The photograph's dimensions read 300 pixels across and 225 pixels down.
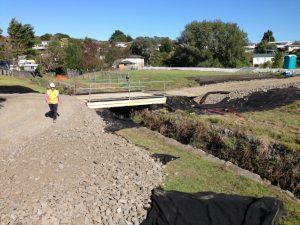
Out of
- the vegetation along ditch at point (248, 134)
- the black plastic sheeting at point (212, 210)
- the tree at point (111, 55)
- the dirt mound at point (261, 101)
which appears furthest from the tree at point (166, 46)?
the black plastic sheeting at point (212, 210)

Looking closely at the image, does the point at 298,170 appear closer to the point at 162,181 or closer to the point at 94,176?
the point at 162,181

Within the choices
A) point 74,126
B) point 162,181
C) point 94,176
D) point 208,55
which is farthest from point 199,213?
point 208,55

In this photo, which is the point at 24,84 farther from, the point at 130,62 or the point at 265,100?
the point at 130,62

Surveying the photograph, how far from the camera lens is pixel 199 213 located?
10.1m

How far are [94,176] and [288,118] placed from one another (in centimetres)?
1826

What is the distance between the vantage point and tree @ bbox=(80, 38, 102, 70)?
279 ft

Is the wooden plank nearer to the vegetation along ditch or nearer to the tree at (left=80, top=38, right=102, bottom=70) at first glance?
the vegetation along ditch

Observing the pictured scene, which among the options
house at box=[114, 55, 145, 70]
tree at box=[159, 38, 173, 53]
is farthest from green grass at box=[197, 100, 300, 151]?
Answer: tree at box=[159, 38, 173, 53]

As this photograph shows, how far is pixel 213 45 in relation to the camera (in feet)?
353

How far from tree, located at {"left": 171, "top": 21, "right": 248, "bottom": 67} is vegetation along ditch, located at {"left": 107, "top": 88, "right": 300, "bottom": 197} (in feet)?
244

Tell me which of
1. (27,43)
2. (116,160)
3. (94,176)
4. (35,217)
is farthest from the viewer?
(27,43)

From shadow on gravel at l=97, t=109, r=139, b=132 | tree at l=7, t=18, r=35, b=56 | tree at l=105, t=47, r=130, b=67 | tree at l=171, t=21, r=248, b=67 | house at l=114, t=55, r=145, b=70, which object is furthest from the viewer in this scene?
house at l=114, t=55, r=145, b=70

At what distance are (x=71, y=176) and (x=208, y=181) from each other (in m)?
4.43

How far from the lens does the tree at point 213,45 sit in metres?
105
